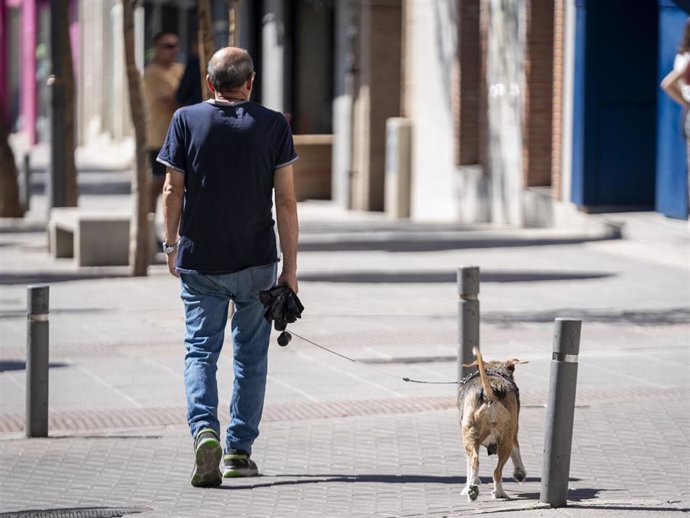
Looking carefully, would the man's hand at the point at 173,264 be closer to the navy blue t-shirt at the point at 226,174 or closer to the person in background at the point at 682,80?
the navy blue t-shirt at the point at 226,174

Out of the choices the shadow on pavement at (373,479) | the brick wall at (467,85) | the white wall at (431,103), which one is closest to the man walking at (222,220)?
the shadow on pavement at (373,479)

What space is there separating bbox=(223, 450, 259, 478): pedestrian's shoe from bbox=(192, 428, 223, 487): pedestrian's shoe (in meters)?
0.22

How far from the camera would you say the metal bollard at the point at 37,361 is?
8461 mm

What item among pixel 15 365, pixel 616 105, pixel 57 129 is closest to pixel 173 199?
pixel 15 365

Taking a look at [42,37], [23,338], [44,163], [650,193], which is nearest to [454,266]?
[650,193]

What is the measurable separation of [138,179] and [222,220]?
320 inches

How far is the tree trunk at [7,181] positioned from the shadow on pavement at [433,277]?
7903mm

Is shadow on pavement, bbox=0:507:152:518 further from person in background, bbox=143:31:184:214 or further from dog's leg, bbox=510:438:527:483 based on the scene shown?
person in background, bbox=143:31:184:214

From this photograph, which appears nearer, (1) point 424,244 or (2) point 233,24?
(2) point 233,24

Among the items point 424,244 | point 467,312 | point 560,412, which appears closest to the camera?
point 560,412

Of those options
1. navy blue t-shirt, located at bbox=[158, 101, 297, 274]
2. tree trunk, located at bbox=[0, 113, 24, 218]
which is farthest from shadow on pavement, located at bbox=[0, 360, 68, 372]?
tree trunk, located at bbox=[0, 113, 24, 218]

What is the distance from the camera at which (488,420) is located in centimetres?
688

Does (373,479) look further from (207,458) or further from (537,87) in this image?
(537,87)

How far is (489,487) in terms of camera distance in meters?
7.41
